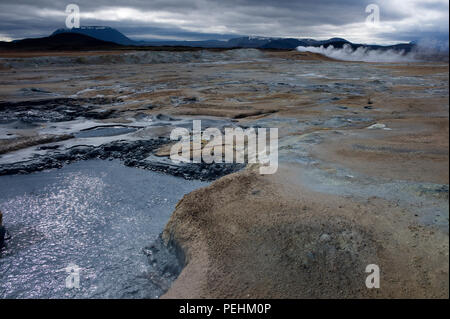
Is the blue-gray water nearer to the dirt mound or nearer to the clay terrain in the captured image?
the clay terrain

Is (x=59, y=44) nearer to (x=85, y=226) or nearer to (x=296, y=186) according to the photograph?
(x=85, y=226)

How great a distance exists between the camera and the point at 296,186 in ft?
14.3

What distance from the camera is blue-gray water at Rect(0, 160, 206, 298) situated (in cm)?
369

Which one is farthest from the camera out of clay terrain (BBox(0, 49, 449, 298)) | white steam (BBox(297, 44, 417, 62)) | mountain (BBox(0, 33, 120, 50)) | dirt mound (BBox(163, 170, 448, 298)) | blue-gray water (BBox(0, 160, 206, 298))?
mountain (BBox(0, 33, 120, 50))

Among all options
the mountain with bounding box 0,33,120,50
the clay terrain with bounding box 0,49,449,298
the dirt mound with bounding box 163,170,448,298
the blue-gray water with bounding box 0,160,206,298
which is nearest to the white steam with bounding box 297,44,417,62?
the clay terrain with bounding box 0,49,449,298

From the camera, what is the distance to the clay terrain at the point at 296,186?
2.69m

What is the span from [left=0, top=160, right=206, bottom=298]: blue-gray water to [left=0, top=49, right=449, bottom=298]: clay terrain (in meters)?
0.48

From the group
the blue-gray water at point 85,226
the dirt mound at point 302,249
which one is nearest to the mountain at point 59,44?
the blue-gray water at point 85,226

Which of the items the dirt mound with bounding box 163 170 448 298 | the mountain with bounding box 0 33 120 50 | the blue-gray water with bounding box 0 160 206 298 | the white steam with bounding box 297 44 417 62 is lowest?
the blue-gray water with bounding box 0 160 206 298

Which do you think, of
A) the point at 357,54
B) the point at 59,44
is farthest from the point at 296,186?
the point at 59,44

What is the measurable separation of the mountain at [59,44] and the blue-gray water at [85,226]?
1885 inches
